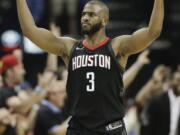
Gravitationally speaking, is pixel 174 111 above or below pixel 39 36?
below

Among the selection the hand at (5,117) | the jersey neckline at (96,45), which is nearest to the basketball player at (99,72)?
the jersey neckline at (96,45)

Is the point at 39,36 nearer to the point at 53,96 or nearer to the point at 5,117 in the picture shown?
the point at 5,117

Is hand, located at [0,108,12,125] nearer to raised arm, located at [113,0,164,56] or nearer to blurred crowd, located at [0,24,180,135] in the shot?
blurred crowd, located at [0,24,180,135]

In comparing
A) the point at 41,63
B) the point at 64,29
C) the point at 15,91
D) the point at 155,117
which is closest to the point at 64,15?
the point at 64,29

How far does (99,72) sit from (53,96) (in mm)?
2481

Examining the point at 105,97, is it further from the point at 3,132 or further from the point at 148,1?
the point at 148,1

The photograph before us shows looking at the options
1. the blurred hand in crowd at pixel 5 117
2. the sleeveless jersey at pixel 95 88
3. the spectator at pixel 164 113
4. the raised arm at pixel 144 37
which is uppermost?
the raised arm at pixel 144 37

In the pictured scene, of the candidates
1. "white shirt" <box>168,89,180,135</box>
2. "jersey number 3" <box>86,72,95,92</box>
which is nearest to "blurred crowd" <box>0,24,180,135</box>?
"white shirt" <box>168,89,180,135</box>

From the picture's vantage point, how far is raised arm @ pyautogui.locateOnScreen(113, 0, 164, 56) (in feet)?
20.9

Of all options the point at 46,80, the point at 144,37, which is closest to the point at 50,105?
the point at 46,80

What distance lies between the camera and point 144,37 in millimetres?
6430

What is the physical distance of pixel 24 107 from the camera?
903 centimetres

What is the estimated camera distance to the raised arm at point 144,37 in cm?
638

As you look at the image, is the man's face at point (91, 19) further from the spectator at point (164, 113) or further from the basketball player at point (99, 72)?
the spectator at point (164, 113)
